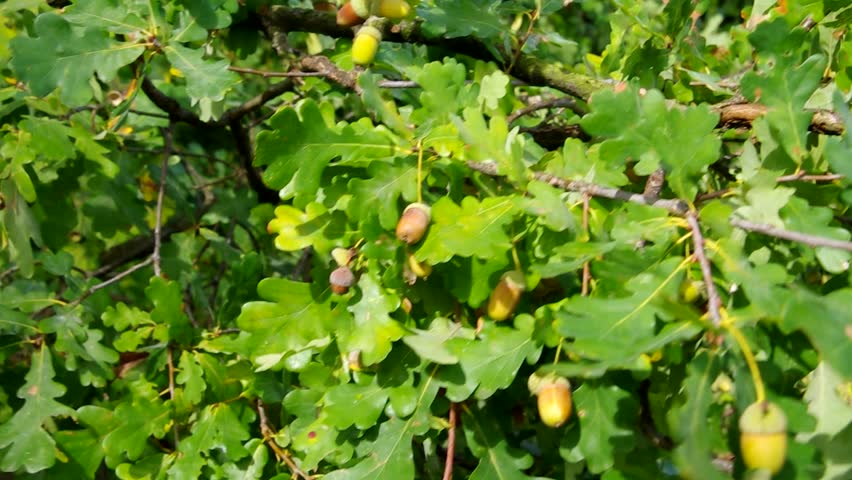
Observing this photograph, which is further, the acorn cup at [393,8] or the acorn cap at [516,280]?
the acorn cup at [393,8]

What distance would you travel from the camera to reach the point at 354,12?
4.43 ft

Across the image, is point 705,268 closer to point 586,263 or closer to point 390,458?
point 586,263

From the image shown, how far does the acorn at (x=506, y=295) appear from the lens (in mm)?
945

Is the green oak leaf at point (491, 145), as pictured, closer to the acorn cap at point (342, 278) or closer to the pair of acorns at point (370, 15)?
the acorn cap at point (342, 278)

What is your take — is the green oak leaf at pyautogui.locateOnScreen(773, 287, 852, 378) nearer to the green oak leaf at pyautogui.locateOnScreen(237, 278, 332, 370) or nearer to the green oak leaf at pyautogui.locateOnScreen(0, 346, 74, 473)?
the green oak leaf at pyautogui.locateOnScreen(237, 278, 332, 370)

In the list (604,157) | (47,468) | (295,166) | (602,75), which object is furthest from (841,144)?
(47,468)

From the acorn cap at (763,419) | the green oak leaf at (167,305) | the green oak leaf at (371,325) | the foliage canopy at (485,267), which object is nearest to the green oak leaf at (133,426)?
the foliage canopy at (485,267)

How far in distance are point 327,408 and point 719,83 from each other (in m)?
0.76

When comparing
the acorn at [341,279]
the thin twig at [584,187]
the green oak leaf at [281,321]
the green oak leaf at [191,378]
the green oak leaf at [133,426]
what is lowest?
the green oak leaf at [133,426]

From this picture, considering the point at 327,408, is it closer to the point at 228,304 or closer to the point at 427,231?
the point at 427,231

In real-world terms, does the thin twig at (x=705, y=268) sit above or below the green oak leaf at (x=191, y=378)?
above

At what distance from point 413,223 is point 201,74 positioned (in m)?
0.55

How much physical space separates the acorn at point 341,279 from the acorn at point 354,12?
0.48 metres

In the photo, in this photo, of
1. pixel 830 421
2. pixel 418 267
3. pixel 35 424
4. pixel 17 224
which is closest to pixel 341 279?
pixel 418 267
